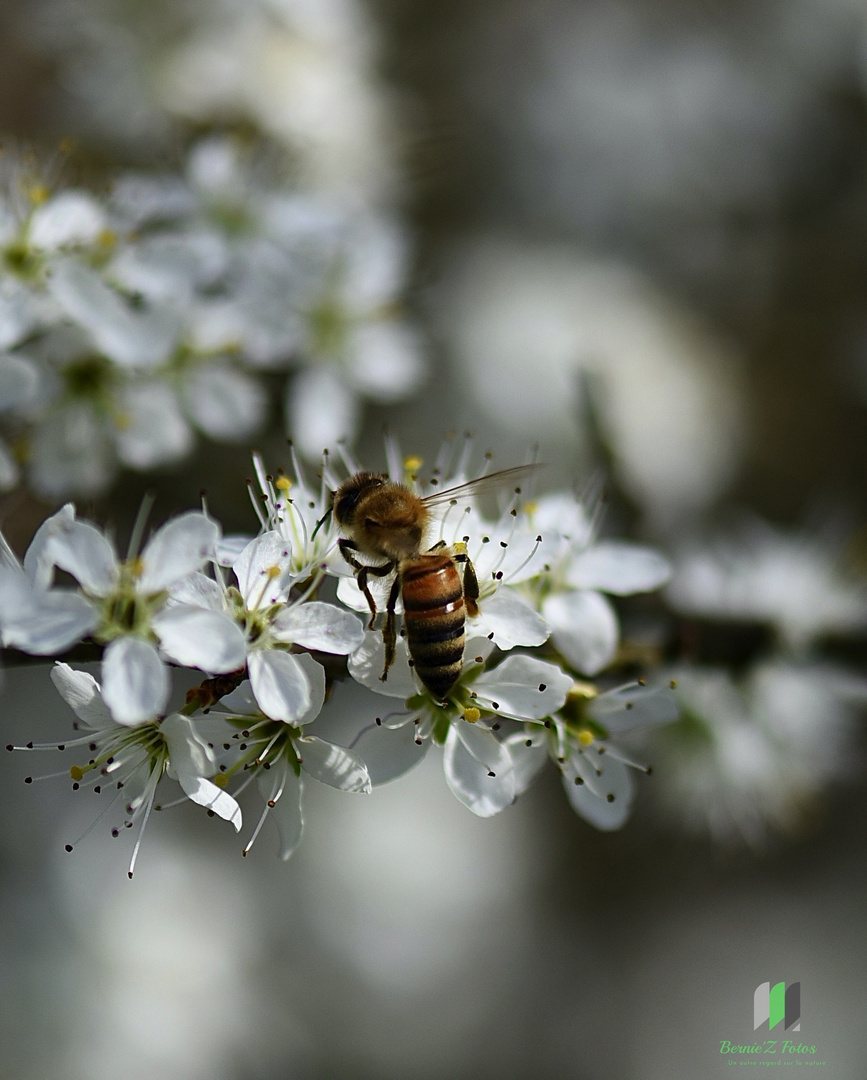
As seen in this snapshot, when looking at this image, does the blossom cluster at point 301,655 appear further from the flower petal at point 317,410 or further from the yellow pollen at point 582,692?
the flower petal at point 317,410

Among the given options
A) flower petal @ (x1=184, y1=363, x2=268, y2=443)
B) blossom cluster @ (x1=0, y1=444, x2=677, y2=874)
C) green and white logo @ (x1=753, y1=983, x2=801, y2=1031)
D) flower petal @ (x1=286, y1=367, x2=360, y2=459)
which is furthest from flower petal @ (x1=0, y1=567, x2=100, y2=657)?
green and white logo @ (x1=753, y1=983, x2=801, y2=1031)

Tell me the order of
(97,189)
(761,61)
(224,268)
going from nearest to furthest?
(224,268) < (97,189) < (761,61)

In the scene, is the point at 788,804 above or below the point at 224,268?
below

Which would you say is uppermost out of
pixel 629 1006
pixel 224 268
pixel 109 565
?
pixel 224 268

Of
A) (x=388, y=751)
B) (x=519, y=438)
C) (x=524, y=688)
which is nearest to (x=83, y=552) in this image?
(x=388, y=751)

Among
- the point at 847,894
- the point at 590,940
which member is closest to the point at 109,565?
the point at 590,940

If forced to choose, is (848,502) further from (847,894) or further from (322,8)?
(322,8)

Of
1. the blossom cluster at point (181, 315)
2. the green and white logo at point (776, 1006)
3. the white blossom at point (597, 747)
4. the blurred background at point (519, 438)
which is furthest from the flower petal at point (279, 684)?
the green and white logo at point (776, 1006)

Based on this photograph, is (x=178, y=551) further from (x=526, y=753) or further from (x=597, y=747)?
(x=597, y=747)
